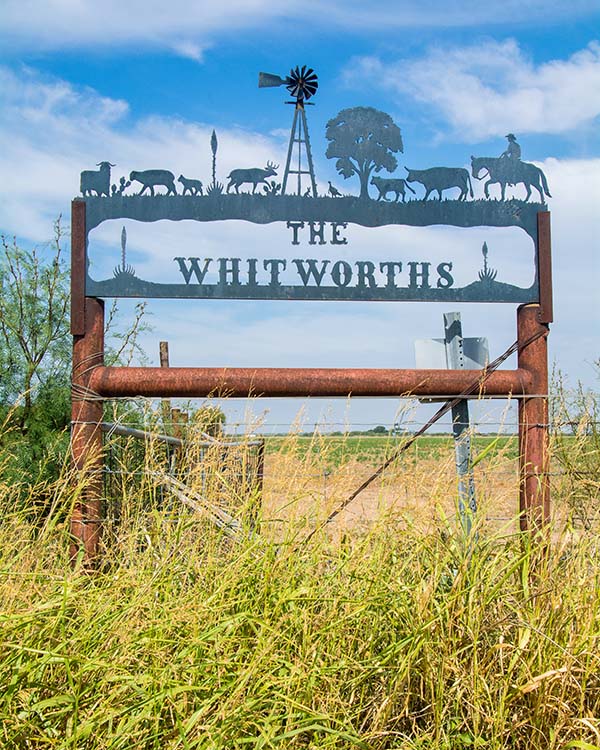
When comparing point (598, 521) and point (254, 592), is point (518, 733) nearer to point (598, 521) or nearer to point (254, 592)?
point (254, 592)

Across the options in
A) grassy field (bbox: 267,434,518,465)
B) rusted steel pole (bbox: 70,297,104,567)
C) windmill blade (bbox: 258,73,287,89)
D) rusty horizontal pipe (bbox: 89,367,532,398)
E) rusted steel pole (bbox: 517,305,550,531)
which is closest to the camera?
grassy field (bbox: 267,434,518,465)

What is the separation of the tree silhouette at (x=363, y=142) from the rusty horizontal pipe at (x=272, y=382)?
1246 mm

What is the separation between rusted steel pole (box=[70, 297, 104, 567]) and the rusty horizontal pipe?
0.31ft

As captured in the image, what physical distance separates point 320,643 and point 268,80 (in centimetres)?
394

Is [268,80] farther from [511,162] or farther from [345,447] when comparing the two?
[345,447]

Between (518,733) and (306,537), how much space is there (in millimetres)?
984

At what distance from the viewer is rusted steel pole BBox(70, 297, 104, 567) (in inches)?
181

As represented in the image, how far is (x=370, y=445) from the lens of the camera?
3908 mm

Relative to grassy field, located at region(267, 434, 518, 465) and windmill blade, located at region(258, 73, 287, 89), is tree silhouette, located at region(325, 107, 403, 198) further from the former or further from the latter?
grassy field, located at region(267, 434, 518, 465)

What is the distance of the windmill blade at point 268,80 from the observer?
5.21m

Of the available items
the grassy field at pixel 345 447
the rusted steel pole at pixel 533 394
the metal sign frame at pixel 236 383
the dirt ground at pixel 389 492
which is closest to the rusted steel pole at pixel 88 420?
the metal sign frame at pixel 236 383

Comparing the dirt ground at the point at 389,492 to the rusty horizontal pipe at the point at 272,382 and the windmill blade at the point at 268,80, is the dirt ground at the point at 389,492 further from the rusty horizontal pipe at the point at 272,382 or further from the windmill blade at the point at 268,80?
the windmill blade at the point at 268,80

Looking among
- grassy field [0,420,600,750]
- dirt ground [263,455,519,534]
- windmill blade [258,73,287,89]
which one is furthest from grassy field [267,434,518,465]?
windmill blade [258,73,287,89]

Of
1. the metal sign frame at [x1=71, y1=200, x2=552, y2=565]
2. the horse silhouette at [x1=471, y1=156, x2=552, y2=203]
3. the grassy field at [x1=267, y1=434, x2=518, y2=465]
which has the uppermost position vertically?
the horse silhouette at [x1=471, y1=156, x2=552, y2=203]
